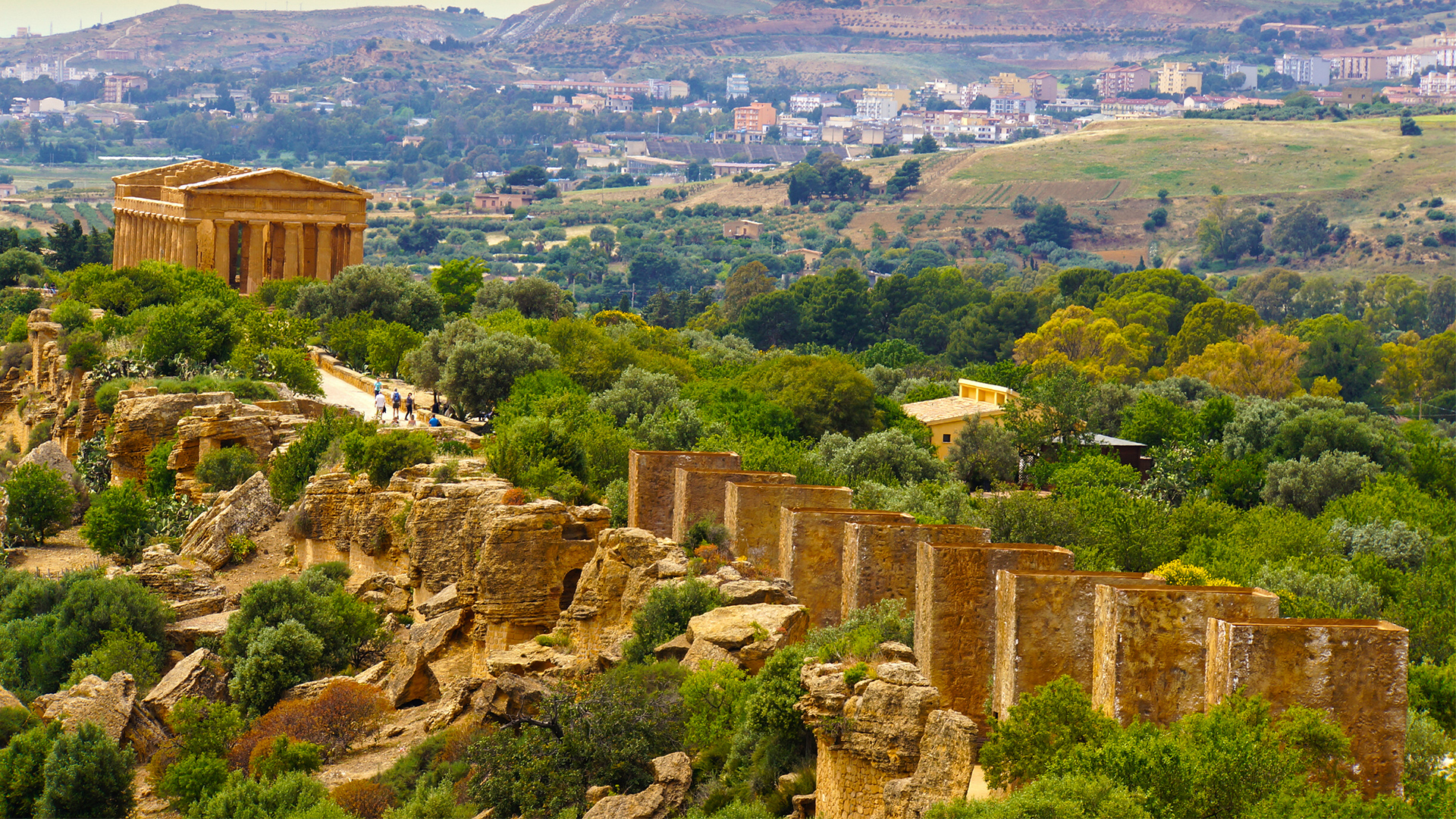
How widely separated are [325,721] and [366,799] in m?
3.07

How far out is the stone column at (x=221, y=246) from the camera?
286 feet

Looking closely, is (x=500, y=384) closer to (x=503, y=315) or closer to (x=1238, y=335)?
(x=503, y=315)

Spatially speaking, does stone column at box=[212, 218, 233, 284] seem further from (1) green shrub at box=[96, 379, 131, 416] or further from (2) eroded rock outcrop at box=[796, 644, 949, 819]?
(2) eroded rock outcrop at box=[796, 644, 949, 819]

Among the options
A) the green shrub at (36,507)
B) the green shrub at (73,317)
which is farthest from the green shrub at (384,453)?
the green shrub at (73,317)

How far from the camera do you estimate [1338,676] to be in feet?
63.1

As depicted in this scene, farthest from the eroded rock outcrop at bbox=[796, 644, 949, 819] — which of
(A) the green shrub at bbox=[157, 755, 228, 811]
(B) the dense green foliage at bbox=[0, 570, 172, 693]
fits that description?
(B) the dense green foliage at bbox=[0, 570, 172, 693]

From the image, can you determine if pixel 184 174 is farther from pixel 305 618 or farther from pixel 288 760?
pixel 288 760

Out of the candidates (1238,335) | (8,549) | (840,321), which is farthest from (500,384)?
(840,321)

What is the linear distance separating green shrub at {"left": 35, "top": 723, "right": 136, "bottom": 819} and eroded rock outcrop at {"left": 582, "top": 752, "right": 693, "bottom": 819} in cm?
931

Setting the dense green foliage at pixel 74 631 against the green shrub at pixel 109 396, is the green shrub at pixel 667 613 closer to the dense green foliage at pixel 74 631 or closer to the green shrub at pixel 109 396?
the dense green foliage at pixel 74 631

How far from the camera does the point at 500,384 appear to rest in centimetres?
5281

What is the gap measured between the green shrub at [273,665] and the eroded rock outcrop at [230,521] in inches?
329

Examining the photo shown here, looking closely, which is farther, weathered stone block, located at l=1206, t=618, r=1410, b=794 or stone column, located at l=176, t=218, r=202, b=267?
stone column, located at l=176, t=218, r=202, b=267

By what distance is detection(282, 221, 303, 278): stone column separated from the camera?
87688 mm
